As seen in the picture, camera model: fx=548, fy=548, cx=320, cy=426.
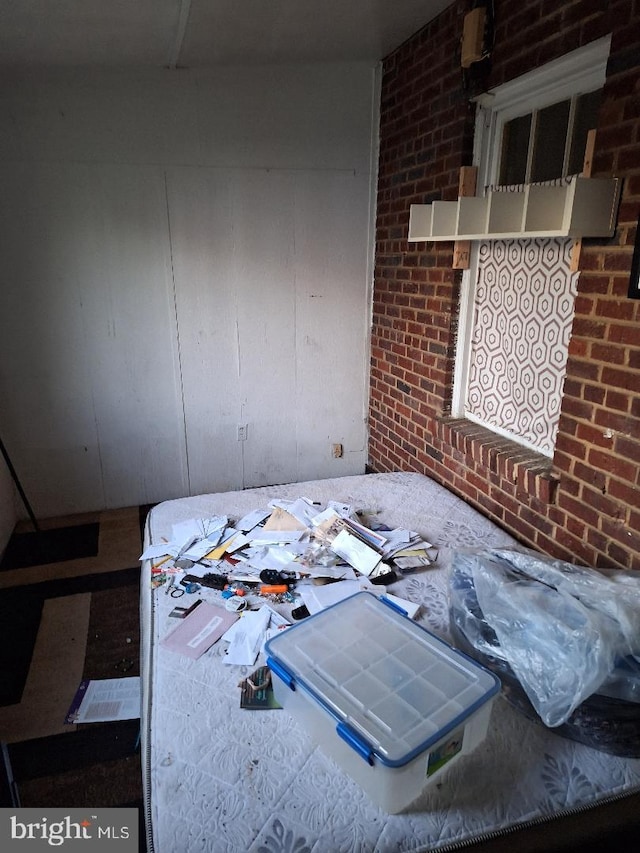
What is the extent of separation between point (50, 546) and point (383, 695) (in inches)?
96.7

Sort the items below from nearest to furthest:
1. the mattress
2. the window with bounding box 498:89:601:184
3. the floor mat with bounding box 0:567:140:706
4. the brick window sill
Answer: the mattress, the window with bounding box 498:89:601:184, the brick window sill, the floor mat with bounding box 0:567:140:706

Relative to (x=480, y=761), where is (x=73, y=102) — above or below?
above

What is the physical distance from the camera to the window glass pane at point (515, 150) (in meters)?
2.17

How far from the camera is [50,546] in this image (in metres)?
3.00

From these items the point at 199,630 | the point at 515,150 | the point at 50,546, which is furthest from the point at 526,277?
the point at 50,546

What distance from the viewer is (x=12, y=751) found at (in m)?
1.78

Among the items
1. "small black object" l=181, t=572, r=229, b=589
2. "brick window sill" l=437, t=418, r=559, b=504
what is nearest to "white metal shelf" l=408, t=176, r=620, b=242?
"brick window sill" l=437, t=418, r=559, b=504

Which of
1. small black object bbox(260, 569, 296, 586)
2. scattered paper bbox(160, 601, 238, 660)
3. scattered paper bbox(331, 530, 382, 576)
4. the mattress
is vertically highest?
scattered paper bbox(331, 530, 382, 576)

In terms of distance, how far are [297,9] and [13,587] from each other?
2871mm

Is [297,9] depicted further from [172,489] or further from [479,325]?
[172,489]

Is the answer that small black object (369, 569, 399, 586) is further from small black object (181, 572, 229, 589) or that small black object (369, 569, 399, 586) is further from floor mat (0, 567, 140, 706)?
floor mat (0, 567, 140, 706)

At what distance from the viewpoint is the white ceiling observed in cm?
205

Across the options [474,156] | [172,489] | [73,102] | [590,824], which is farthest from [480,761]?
[73,102]

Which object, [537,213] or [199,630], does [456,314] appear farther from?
[199,630]
